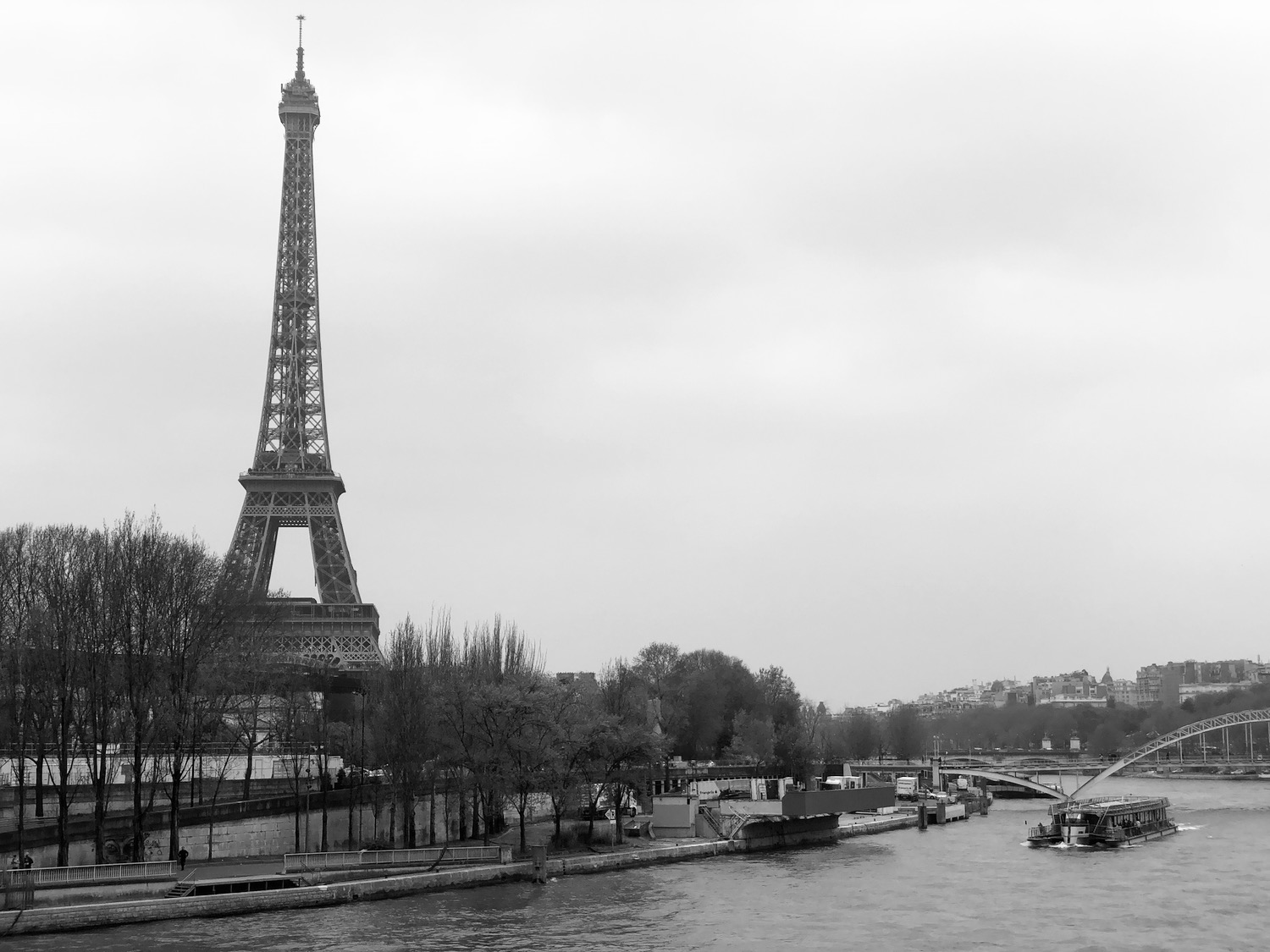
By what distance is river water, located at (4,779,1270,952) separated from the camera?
3744cm

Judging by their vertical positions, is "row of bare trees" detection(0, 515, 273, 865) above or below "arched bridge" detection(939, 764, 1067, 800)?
above

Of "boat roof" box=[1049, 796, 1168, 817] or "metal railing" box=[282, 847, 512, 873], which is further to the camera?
"boat roof" box=[1049, 796, 1168, 817]

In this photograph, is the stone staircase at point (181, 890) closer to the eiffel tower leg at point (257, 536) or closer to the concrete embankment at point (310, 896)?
the concrete embankment at point (310, 896)

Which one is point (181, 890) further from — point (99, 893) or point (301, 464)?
point (301, 464)

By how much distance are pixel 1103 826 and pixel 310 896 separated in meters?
46.9

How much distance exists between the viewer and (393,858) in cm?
4856

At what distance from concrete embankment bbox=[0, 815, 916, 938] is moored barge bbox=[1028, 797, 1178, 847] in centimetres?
2567

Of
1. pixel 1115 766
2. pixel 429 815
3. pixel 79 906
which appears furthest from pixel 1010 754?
pixel 79 906

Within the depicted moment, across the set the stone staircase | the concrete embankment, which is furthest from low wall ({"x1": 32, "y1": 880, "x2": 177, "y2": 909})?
the concrete embankment

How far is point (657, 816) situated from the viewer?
6612cm

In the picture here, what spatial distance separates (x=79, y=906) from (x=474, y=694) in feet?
64.3

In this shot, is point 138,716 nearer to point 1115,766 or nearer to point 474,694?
point 474,694

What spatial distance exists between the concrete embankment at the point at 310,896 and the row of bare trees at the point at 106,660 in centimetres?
635

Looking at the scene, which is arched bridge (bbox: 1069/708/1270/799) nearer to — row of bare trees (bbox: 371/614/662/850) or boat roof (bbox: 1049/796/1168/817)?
boat roof (bbox: 1049/796/1168/817)
